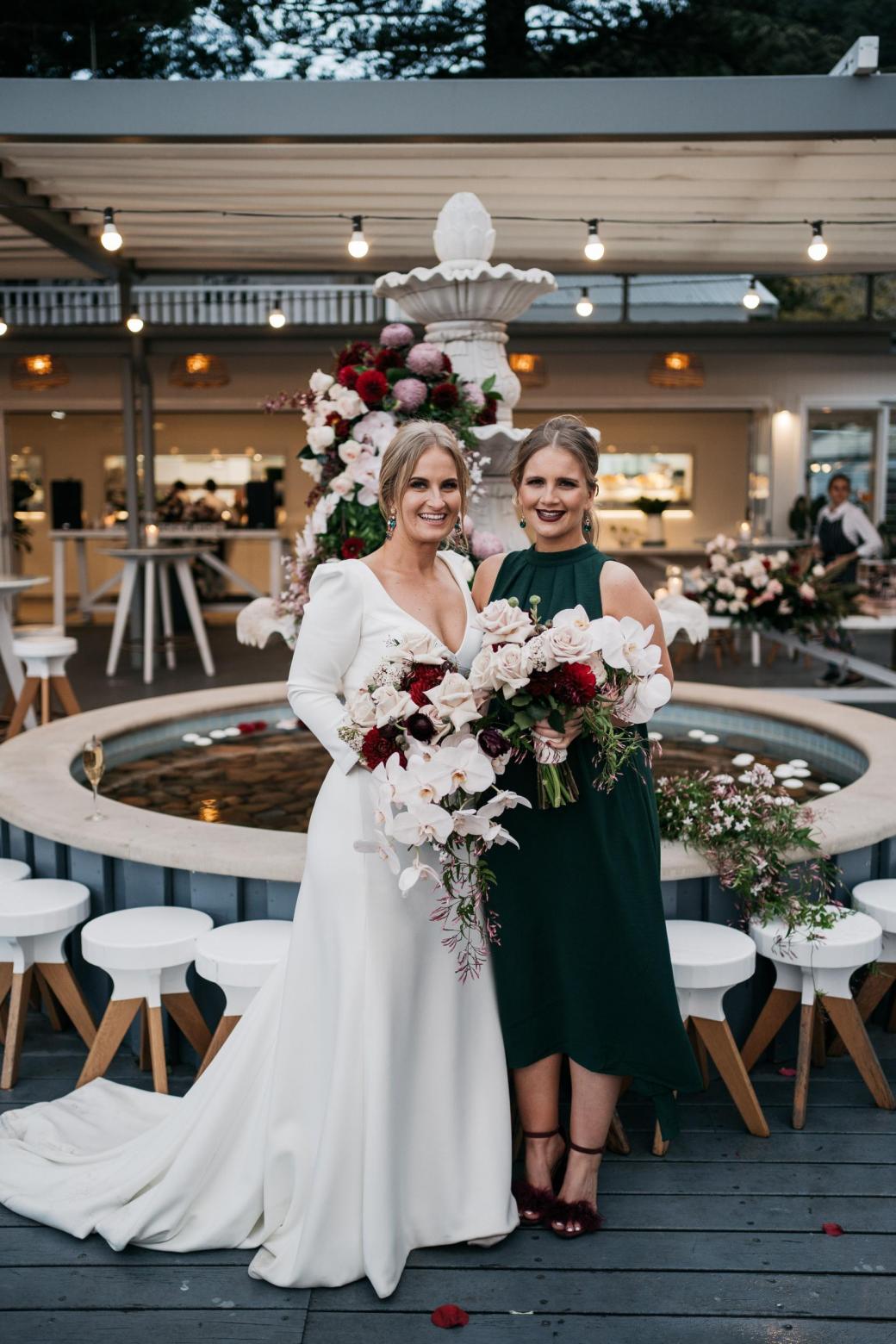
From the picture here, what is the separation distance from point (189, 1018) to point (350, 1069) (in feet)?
3.10

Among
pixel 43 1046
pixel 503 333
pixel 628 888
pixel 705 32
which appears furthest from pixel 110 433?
pixel 628 888

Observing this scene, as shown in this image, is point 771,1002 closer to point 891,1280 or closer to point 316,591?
point 891,1280

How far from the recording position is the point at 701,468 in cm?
1720

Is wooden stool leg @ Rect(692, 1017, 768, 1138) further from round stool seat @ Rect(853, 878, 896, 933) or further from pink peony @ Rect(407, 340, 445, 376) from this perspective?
pink peony @ Rect(407, 340, 445, 376)

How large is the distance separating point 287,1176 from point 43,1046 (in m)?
1.29

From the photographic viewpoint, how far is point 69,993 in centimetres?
345

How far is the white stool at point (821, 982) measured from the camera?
3.08 m

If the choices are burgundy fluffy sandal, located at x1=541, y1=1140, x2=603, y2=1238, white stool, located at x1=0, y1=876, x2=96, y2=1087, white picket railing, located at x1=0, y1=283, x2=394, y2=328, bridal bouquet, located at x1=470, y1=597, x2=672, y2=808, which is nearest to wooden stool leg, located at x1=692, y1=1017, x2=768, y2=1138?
burgundy fluffy sandal, located at x1=541, y1=1140, x2=603, y2=1238

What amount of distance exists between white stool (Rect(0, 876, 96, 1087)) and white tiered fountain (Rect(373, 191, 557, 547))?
83.2 inches

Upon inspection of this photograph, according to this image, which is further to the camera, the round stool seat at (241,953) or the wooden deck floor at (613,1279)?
the round stool seat at (241,953)

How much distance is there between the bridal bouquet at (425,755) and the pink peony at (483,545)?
2.09 meters

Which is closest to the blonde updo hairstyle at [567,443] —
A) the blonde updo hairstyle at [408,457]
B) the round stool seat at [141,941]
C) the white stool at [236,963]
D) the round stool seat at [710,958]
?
the blonde updo hairstyle at [408,457]

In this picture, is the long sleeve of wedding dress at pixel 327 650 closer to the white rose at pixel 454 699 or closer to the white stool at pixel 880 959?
the white rose at pixel 454 699

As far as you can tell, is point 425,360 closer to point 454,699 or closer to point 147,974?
point 147,974
